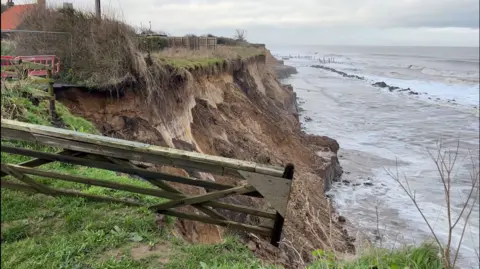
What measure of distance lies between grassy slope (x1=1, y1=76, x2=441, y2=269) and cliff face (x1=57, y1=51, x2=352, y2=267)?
71 cm

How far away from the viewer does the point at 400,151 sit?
24109 millimetres

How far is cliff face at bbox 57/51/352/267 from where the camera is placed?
337 inches

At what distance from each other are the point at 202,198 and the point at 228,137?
10244 millimetres

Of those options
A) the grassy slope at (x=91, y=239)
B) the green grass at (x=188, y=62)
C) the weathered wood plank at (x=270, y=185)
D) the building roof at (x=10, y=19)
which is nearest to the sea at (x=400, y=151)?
the weathered wood plank at (x=270, y=185)

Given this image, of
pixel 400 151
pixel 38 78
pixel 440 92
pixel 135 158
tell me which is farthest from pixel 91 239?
pixel 440 92

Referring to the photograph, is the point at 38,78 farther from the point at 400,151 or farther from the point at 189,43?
the point at 400,151

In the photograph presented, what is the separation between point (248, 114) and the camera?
18938 millimetres

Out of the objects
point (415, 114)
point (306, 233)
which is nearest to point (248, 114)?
point (306, 233)

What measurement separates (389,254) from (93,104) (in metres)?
8.01

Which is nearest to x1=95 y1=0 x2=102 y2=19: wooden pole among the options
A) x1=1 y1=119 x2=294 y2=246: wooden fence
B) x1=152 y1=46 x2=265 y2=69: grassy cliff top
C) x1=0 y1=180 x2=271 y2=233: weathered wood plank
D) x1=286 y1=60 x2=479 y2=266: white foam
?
x1=152 y1=46 x2=265 y2=69: grassy cliff top

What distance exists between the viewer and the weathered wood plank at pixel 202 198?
4422mm

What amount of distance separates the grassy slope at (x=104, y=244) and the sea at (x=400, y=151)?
0.74 metres

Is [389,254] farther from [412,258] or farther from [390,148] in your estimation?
[390,148]

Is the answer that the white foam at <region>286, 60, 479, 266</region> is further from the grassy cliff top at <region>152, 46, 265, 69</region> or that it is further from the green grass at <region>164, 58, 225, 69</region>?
the grassy cliff top at <region>152, 46, 265, 69</region>
